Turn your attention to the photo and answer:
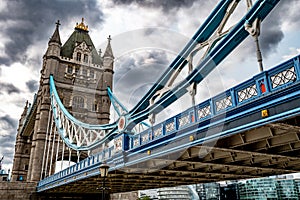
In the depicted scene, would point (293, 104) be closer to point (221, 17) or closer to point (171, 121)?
point (171, 121)

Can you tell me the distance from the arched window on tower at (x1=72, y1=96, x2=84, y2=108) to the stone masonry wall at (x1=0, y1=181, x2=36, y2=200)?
501 inches

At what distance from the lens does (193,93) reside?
9555 millimetres

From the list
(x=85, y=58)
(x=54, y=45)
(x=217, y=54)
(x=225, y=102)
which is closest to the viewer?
(x=225, y=102)

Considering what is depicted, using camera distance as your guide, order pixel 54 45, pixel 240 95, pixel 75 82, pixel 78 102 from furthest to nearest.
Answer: pixel 54 45
pixel 75 82
pixel 78 102
pixel 240 95

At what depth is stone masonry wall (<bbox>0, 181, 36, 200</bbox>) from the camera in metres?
26.3

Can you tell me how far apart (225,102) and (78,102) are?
33.2m

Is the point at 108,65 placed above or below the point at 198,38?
above

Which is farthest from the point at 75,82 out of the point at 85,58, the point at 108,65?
the point at 108,65

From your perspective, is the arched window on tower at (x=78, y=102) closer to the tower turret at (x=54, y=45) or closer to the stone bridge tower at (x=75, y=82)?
the stone bridge tower at (x=75, y=82)

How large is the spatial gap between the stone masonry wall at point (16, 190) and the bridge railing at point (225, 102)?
741 inches

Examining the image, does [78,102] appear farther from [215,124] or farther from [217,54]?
[215,124]

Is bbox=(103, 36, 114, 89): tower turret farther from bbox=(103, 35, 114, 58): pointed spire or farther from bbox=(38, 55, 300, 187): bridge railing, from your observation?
bbox=(38, 55, 300, 187): bridge railing

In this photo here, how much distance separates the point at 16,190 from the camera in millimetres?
26891

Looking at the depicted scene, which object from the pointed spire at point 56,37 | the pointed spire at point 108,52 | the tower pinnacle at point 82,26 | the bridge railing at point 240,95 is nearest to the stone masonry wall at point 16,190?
the pointed spire at point 56,37
